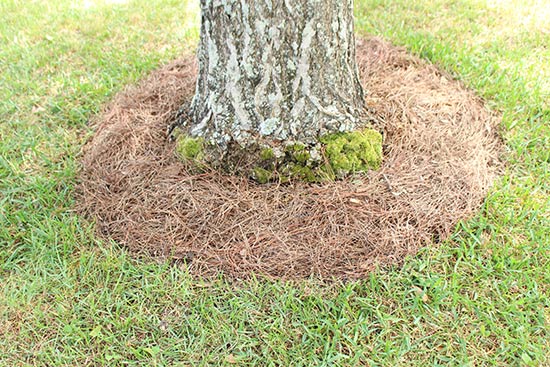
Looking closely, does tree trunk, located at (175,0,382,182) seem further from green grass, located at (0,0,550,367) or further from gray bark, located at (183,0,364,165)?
green grass, located at (0,0,550,367)

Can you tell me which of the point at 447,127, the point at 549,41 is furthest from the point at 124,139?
the point at 549,41

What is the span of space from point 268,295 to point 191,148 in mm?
1024

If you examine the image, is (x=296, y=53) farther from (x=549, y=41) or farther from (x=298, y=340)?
(x=549, y=41)

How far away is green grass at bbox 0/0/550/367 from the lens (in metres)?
2.01

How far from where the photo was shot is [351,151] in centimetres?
262

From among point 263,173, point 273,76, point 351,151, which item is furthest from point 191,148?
point 351,151

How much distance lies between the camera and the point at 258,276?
2291 mm

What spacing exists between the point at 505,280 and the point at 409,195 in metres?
0.65

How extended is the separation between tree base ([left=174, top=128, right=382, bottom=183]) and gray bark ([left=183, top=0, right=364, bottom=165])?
0.14ft

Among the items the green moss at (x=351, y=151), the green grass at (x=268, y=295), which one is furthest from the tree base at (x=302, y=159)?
the green grass at (x=268, y=295)

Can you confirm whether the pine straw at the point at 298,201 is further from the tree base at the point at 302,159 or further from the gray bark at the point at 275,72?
the gray bark at the point at 275,72

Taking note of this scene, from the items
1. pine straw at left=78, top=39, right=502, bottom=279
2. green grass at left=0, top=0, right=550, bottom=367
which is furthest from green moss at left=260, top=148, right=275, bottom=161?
green grass at left=0, top=0, right=550, bottom=367

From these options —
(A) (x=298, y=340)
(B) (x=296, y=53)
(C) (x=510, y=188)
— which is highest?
(B) (x=296, y=53)

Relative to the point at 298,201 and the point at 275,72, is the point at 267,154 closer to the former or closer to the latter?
the point at 298,201
